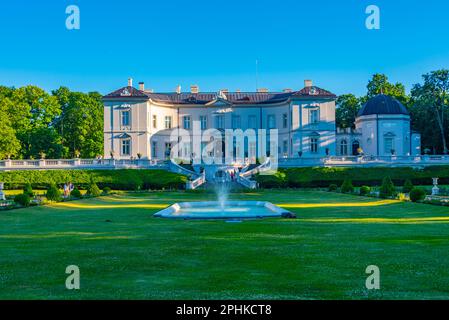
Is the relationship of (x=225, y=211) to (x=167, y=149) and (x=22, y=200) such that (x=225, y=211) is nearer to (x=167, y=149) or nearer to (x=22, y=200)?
(x=22, y=200)

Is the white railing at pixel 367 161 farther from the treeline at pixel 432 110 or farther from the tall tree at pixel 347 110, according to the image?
the tall tree at pixel 347 110

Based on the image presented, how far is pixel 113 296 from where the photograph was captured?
791 cm

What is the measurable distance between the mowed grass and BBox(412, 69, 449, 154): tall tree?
49.3 m

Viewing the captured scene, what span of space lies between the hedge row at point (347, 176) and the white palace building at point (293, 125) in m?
9.83

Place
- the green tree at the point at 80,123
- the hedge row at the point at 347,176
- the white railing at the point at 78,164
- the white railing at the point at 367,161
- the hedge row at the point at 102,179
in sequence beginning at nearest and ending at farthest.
Result: 1. the hedge row at the point at 102,179
2. the hedge row at the point at 347,176
3. the white railing at the point at 367,161
4. the white railing at the point at 78,164
5. the green tree at the point at 80,123

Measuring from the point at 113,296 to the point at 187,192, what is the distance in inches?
1316

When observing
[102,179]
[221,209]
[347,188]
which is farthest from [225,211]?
[102,179]

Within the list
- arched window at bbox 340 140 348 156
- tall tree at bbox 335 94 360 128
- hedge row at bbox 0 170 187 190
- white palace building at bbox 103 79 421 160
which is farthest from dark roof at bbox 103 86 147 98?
tall tree at bbox 335 94 360 128

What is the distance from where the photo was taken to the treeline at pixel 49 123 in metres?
65.1

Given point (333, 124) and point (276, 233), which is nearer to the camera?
point (276, 233)

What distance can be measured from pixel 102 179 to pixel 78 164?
5.99 metres

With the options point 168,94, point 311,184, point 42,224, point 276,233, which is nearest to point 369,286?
point 276,233

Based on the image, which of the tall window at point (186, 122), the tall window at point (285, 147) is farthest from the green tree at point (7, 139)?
the tall window at point (285, 147)

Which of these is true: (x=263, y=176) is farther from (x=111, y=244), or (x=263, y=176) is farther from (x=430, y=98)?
(x=111, y=244)
